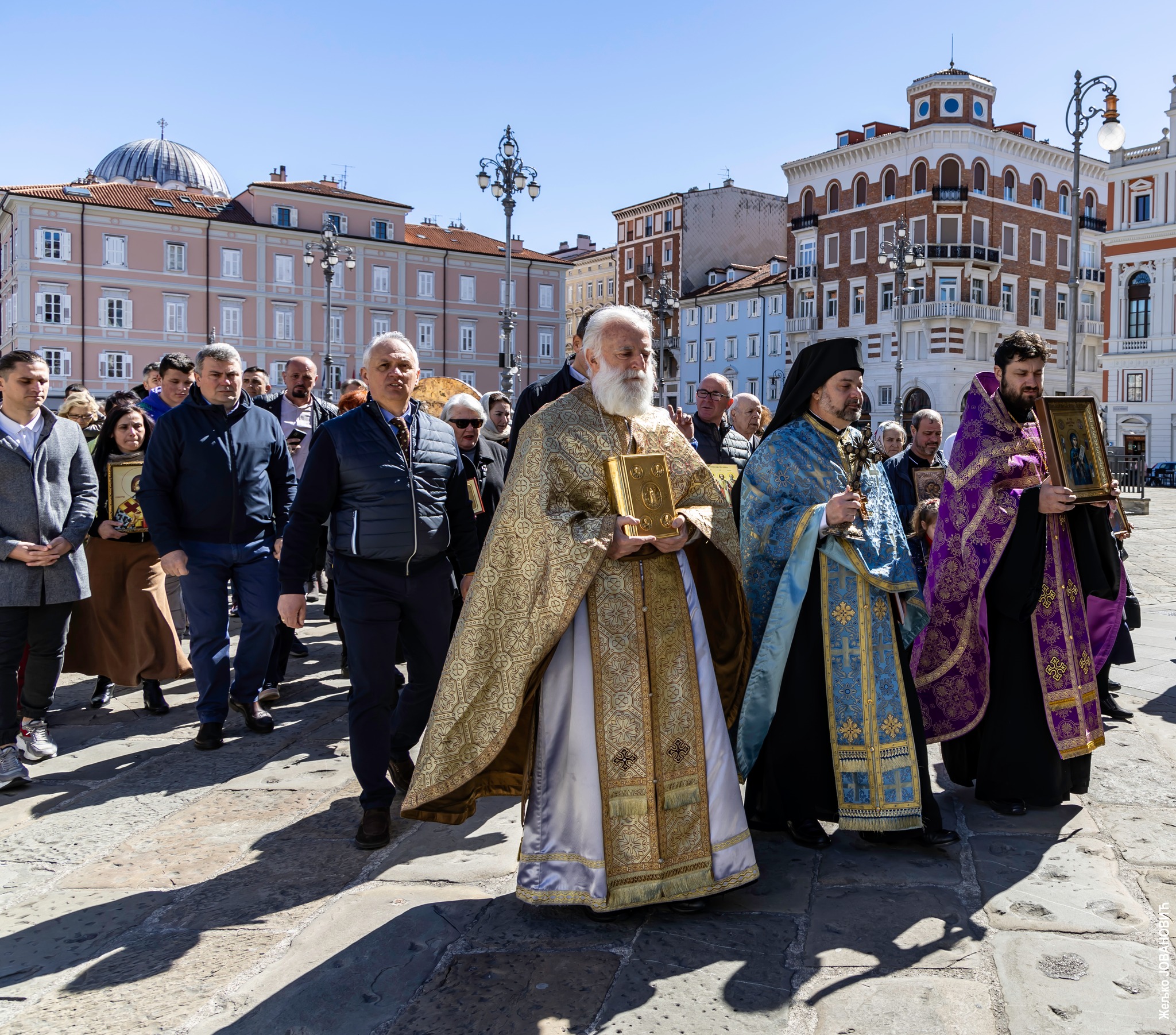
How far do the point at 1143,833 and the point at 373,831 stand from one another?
3.09m

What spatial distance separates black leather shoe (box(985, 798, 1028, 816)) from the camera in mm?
4453

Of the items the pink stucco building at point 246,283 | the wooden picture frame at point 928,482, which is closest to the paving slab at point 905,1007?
the wooden picture frame at point 928,482

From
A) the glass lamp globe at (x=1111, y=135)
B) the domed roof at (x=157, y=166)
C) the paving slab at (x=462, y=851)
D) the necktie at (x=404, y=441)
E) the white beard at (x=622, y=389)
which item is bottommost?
the paving slab at (x=462, y=851)

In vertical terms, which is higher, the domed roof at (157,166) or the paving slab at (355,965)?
the domed roof at (157,166)

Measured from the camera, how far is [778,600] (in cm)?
412

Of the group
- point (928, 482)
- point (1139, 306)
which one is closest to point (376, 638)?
point (928, 482)

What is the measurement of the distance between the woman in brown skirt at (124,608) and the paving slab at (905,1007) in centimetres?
469

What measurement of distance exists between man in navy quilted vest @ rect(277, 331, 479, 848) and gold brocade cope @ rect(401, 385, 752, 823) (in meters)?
0.74

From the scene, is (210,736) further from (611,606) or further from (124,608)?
(611,606)

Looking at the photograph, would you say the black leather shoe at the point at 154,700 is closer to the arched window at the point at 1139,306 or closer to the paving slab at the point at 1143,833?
the paving slab at the point at 1143,833

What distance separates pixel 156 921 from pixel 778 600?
2495mm

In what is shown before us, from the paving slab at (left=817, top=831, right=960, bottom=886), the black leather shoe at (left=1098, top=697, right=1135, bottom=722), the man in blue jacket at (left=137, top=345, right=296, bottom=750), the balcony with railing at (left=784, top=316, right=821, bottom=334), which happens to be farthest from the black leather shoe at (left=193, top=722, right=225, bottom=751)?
the balcony with railing at (left=784, top=316, right=821, bottom=334)

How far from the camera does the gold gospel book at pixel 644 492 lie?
135 inches

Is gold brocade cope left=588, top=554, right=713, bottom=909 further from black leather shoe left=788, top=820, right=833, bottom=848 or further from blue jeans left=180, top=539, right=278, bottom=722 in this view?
blue jeans left=180, top=539, right=278, bottom=722
